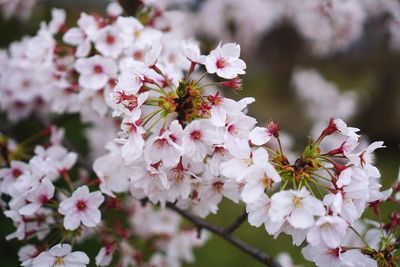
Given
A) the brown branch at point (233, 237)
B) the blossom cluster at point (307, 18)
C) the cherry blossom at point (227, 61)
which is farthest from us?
the blossom cluster at point (307, 18)

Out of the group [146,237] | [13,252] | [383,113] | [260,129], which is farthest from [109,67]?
[383,113]

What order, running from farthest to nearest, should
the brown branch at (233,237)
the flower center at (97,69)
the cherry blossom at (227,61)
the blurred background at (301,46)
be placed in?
the blurred background at (301,46) → the flower center at (97,69) → the brown branch at (233,237) → the cherry blossom at (227,61)

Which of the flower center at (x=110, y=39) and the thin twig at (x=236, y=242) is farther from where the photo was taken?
→ the flower center at (x=110, y=39)

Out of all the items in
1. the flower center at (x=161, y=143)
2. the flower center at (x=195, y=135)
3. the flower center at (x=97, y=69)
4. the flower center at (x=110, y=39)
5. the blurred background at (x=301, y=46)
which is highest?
the flower center at (x=195, y=135)

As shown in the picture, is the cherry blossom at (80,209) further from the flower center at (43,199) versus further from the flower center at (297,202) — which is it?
the flower center at (297,202)

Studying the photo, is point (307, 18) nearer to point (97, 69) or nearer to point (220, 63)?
point (97, 69)

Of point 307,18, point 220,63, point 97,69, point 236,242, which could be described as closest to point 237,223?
point 236,242

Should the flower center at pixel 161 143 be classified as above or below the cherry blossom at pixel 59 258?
above

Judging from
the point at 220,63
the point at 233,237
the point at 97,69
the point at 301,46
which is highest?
the point at 220,63

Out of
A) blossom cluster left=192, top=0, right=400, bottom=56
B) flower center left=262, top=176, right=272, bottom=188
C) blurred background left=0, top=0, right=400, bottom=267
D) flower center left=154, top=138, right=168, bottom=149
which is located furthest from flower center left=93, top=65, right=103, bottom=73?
blossom cluster left=192, top=0, right=400, bottom=56

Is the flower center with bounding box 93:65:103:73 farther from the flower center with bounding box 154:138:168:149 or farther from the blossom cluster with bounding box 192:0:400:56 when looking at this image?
the blossom cluster with bounding box 192:0:400:56

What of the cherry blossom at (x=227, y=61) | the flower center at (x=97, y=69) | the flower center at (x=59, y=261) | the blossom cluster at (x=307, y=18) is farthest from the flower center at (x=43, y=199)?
the blossom cluster at (x=307, y=18)

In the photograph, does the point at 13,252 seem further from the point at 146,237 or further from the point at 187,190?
the point at 187,190

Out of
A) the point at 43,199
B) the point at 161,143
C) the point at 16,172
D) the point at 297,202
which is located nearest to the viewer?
the point at 297,202
